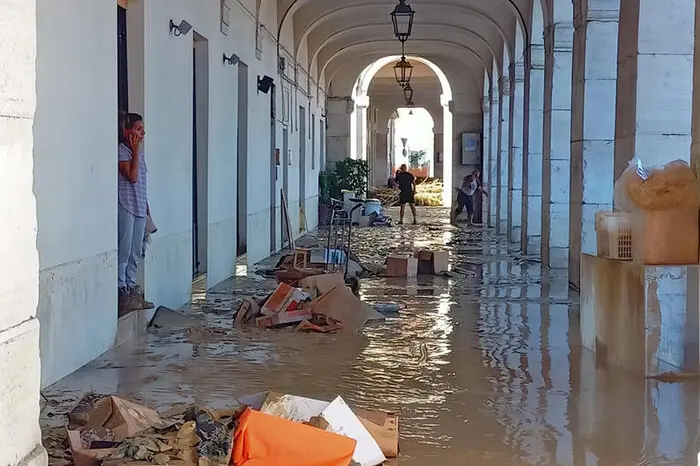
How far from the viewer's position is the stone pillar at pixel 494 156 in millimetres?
22109

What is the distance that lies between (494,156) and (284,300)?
49.5 ft

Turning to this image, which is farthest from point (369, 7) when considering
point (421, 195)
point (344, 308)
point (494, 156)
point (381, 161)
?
point (381, 161)

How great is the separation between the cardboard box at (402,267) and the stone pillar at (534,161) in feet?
12.5

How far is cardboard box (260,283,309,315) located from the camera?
8320mm

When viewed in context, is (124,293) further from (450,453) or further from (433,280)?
(433,280)

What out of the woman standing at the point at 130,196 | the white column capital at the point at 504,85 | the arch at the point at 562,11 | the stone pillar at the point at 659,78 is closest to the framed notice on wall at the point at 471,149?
the white column capital at the point at 504,85

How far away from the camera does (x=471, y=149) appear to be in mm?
25625

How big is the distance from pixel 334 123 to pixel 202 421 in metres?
23.0

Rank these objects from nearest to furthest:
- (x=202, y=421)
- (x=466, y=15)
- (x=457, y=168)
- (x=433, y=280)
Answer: (x=202, y=421) → (x=433, y=280) → (x=466, y=15) → (x=457, y=168)

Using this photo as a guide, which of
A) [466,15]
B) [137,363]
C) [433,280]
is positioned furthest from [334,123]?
[137,363]

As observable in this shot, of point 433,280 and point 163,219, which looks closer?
point 163,219

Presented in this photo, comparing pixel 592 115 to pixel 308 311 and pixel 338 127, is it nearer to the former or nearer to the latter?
pixel 308 311

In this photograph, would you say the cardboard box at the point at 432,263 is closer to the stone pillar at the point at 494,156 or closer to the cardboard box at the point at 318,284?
the cardboard box at the point at 318,284

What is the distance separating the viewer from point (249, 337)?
776 cm
